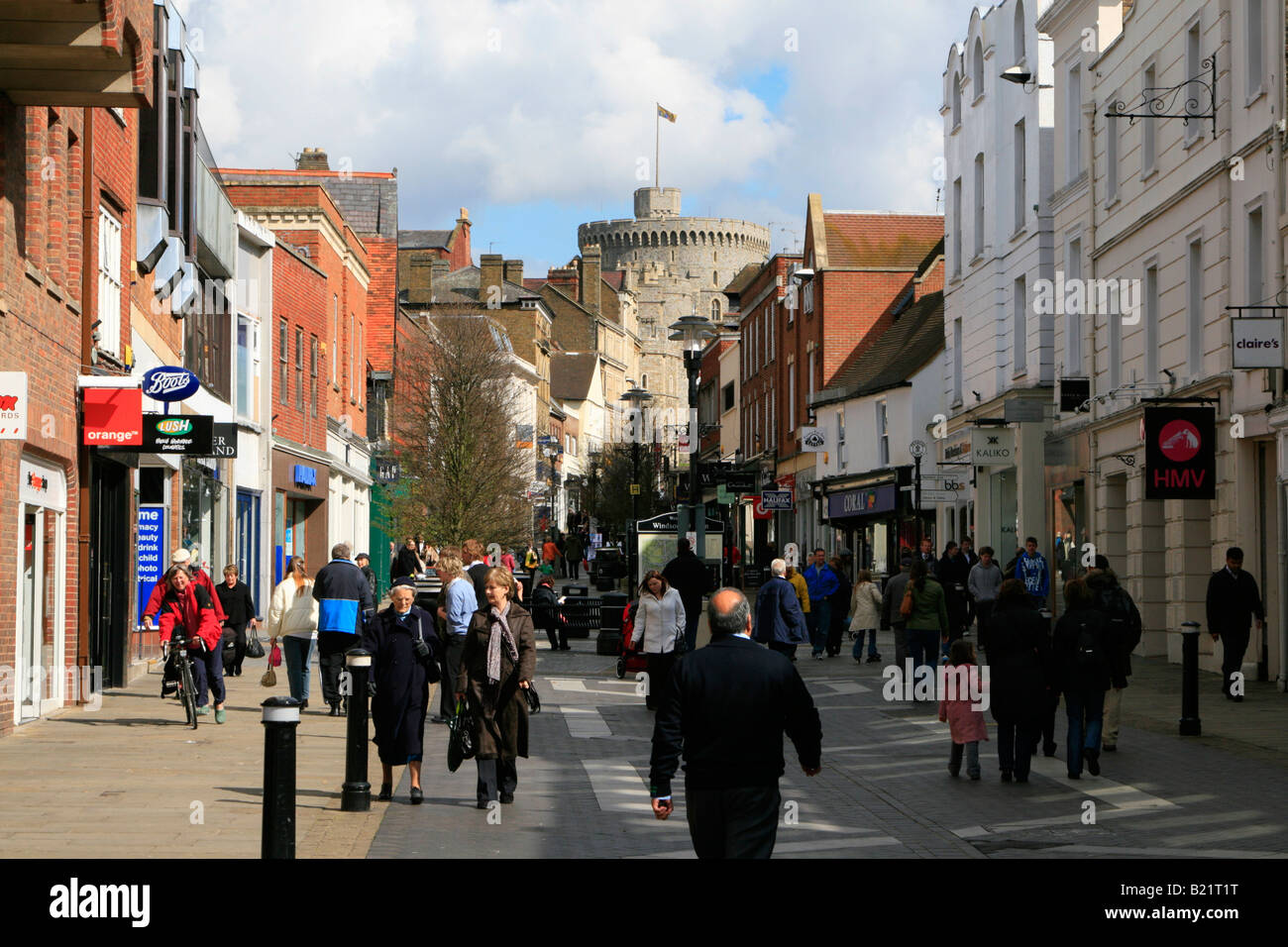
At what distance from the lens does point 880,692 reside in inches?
841

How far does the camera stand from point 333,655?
18.4m

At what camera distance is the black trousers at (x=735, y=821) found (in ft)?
24.1

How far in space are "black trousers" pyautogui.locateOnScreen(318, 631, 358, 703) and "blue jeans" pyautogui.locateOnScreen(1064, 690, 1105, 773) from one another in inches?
320

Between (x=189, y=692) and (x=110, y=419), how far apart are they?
10.5 ft

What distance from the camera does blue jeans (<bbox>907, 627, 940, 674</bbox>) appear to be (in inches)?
784

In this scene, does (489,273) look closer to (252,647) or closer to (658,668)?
(252,647)

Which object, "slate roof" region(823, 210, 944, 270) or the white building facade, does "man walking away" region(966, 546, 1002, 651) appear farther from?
"slate roof" region(823, 210, 944, 270)

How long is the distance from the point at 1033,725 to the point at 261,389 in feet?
75.0

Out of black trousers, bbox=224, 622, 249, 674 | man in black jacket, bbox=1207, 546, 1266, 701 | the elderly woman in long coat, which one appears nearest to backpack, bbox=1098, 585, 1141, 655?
man in black jacket, bbox=1207, 546, 1266, 701

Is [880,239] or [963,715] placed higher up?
[880,239]

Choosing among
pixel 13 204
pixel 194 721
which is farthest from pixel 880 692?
pixel 13 204

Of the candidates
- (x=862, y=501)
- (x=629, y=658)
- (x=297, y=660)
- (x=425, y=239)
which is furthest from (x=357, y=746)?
(x=425, y=239)
